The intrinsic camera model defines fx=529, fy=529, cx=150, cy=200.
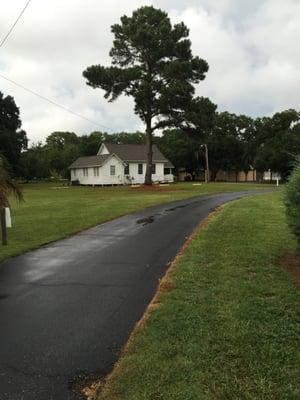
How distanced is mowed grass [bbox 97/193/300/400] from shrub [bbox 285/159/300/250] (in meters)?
0.77

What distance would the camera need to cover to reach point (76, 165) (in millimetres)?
68000

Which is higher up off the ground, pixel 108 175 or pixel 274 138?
pixel 274 138

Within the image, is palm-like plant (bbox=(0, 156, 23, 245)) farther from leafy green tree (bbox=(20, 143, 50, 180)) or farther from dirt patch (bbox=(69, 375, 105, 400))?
leafy green tree (bbox=(20, 143, 50, 180))

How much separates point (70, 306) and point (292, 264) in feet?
14.2

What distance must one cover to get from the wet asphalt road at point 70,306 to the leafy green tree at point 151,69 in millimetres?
31378

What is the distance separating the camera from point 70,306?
23.5 feet

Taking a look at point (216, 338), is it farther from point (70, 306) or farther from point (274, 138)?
point (274, 138)

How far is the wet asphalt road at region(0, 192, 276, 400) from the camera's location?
4945 millimetres

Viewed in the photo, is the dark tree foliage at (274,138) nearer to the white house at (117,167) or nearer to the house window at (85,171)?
the white house at (117,167)

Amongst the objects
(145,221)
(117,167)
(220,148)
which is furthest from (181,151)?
(145,221)

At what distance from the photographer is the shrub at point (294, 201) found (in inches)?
365

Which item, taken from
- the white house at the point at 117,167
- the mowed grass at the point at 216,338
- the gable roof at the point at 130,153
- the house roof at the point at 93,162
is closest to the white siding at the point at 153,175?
the white house at the point at 117,167

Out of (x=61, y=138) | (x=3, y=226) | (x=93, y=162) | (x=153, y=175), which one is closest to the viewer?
(x=3, y=226)

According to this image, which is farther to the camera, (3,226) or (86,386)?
(3,226)
